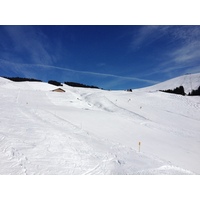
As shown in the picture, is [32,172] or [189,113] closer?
[32,172]

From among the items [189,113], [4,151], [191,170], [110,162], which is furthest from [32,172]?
[189,113]

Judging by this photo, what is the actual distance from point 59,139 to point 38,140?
3.79 feet

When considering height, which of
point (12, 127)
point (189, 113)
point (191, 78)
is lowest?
point (12, 127)

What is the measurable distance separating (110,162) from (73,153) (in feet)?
5.99

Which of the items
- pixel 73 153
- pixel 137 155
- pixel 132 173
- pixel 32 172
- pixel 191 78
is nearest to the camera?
pixel 32 172

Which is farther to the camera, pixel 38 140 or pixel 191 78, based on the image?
pixel 191 78

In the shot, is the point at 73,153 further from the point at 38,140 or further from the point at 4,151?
the point at 4,151

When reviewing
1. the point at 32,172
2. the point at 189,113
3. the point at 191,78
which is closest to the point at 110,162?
the point at 32,172

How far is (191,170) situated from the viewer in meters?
7.62

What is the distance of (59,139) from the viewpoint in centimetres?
922

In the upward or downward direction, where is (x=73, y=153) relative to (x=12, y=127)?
downward

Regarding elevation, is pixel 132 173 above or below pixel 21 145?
below

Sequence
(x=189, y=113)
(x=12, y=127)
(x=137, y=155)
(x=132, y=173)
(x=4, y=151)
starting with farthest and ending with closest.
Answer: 1. (x=189, y=113)
2. (x=12, y=127)
3. (x=137, y=155)
4. (x=4, y=151)
5. (x=132, y=173)
